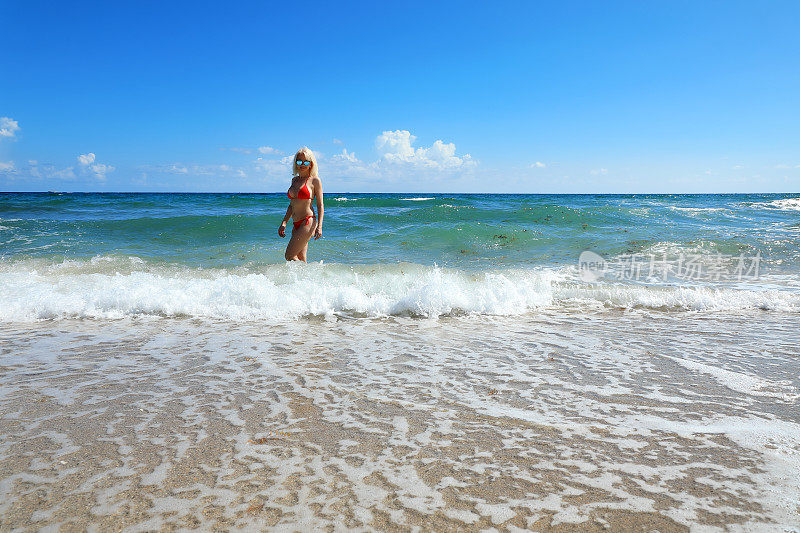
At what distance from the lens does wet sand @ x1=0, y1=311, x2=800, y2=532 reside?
2.08 meters

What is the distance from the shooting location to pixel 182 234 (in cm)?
1501

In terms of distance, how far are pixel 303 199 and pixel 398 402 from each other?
14.6 ft

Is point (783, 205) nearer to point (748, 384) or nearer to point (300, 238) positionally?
point (748, 384)

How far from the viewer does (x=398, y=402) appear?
336cm

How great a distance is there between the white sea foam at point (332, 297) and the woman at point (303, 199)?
805 millimetres

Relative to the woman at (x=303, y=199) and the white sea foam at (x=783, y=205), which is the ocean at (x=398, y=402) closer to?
the woman at (x=303, y=199)

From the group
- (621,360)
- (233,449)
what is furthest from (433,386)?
(621,360)

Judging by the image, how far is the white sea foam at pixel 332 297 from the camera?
6211 mm

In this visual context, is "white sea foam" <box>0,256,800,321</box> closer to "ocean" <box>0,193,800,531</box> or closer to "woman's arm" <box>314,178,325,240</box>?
"ocean" <box>0,193,800,531</box>

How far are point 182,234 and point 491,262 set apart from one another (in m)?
10.6

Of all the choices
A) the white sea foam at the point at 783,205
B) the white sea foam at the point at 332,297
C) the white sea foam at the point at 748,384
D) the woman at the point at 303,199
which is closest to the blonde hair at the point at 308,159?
the woman at the point at 303,199

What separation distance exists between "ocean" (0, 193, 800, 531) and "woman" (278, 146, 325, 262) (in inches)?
34.0

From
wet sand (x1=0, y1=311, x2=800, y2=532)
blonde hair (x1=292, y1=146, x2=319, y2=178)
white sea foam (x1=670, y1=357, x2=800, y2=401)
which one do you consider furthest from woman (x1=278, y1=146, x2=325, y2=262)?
white sea foam (x1=670, y1=357, x2=800, y2=401)

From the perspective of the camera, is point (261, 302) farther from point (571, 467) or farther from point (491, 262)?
point (491, 262)
